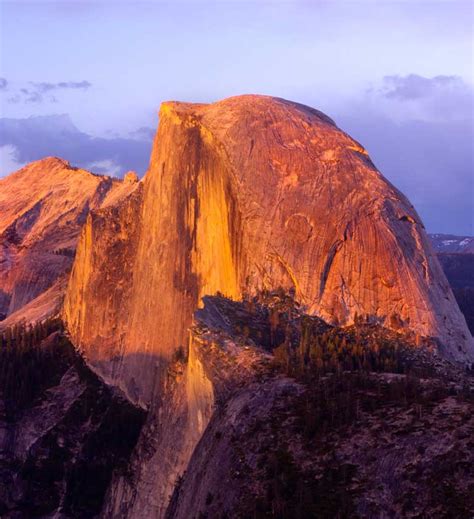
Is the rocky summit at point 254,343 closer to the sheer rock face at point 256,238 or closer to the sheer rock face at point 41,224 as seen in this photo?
the sheer rock face at point 256,238

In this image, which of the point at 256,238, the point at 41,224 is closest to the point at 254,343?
the point at 256,238

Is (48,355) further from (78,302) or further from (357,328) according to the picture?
(357,328)

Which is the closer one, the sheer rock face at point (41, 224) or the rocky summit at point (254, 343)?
the rocky summit at point (254, 343)

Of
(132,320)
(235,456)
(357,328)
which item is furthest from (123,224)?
(235,456)

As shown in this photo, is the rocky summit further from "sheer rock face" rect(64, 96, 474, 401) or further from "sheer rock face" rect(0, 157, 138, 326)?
"sheer rock face" rect(0, 157, 138, 326)

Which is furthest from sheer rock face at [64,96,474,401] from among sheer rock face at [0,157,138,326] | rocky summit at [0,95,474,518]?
sheer rock face at [0,157,138,326]

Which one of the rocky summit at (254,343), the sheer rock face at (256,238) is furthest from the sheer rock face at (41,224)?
the sheer rock face at (256,238)
